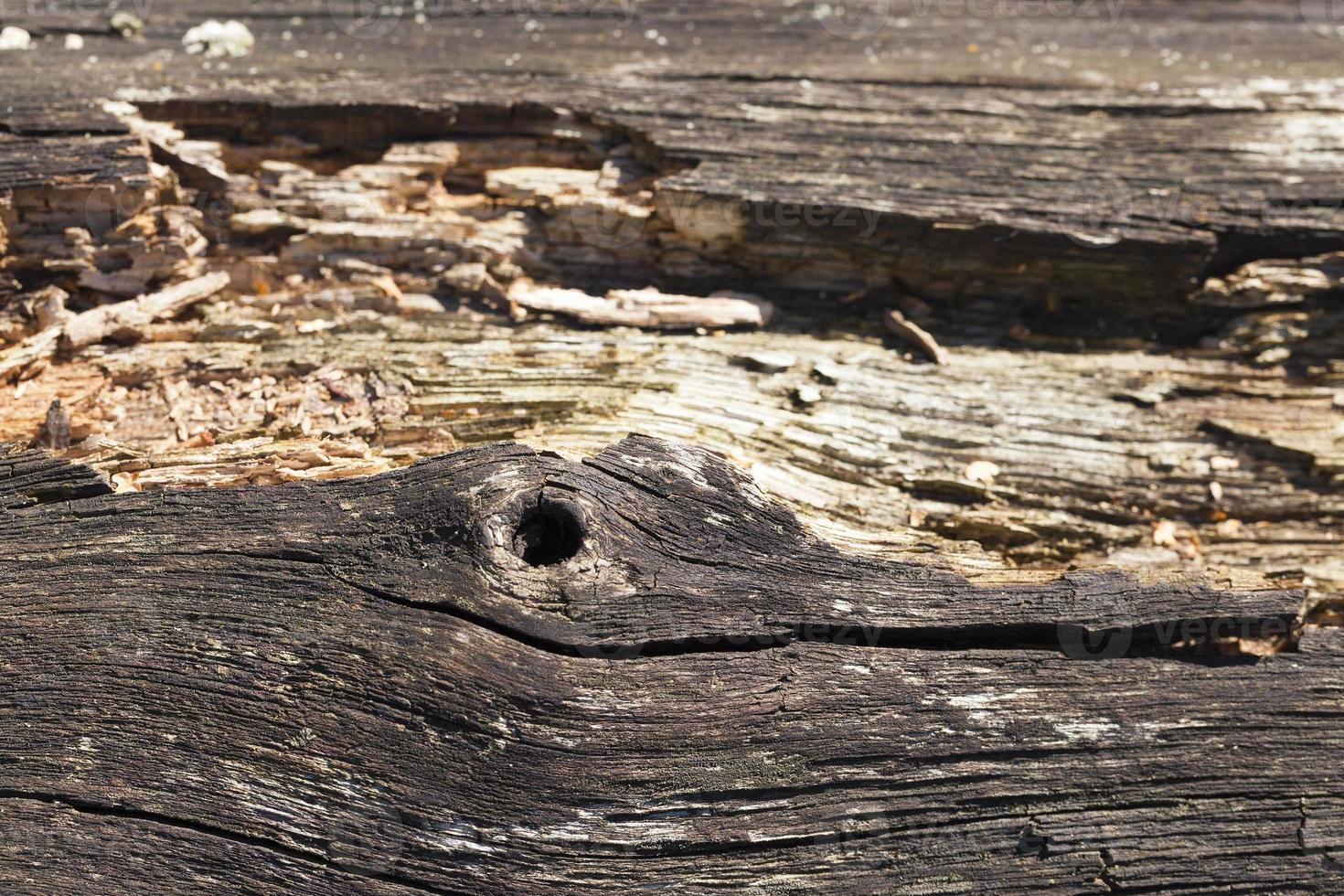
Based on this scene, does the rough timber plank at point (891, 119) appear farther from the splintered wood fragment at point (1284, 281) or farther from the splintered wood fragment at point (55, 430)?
the splintered wood fragment at point (55, 430)

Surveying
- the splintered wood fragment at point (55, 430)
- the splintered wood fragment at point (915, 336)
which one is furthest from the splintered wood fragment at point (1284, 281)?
the splintered wood fragment at point (55, 430)

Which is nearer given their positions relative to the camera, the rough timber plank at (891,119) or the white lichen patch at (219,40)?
the rough timber plank at (891,119)

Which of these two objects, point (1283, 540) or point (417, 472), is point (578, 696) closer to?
point (417, 472)

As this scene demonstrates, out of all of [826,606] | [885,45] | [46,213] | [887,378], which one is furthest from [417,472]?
[885,45]

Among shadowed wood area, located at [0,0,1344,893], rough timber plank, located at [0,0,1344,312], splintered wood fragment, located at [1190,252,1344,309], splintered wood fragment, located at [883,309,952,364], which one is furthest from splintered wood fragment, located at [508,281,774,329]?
splintered wood fragment, located at [1190,252,1344,309]

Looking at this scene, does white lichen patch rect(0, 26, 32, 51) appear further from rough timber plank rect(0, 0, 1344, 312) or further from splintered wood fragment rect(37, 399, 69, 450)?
splintered wood fragment rect(37, 399, 69, 450)

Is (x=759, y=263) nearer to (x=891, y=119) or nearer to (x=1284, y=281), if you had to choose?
(x=891, y=119)
